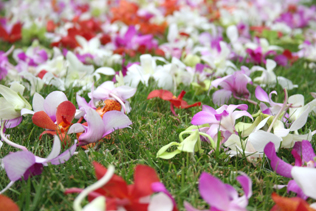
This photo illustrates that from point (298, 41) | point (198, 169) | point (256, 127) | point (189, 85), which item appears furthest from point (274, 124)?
point (298, 41)

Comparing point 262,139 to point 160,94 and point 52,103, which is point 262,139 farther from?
point 52,103

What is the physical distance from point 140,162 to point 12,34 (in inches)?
85.2

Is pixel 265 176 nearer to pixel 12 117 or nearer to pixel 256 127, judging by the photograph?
pixel 256 127

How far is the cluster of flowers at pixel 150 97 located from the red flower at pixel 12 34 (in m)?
0.01

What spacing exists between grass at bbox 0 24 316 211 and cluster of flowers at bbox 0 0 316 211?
34mm

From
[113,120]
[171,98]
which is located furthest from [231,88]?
[113,120]

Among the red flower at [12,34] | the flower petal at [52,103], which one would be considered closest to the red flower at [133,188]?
the flower petal at [52,103]

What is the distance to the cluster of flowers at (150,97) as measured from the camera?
64 cm

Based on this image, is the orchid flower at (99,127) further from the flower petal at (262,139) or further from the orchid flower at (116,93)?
the flower petal at (262,139)

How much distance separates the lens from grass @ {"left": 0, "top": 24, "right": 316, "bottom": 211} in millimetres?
778

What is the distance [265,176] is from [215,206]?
1.02 feet

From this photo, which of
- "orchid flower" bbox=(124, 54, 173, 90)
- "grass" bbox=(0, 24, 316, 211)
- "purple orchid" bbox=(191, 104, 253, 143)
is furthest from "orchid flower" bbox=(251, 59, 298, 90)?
"purple orchid" bbox=(191, 104, 253, 143)

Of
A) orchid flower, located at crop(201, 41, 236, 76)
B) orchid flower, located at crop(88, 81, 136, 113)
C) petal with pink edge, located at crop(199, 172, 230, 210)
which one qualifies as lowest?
orchid flower, located at crop(201, 41, 236, 76)

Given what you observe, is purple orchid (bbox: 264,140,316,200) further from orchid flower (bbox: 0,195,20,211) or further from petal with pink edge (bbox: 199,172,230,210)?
orchid flower (bbox: 0,195,20,211)
